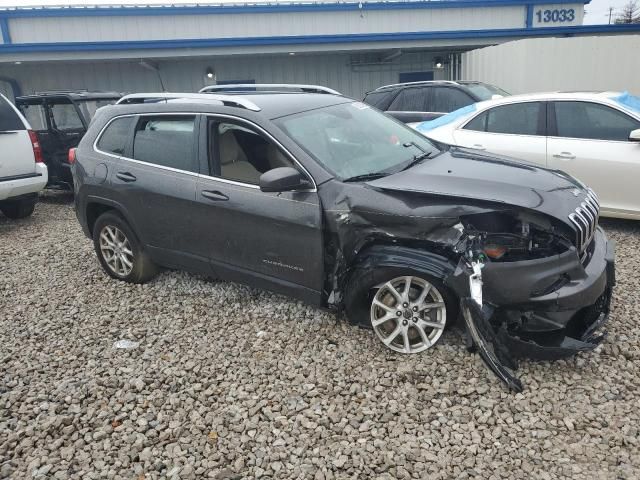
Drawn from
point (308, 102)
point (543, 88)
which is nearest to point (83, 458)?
point (308, 102)

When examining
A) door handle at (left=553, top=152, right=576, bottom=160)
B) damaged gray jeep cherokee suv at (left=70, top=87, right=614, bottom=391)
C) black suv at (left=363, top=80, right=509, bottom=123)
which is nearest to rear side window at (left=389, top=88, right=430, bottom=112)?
black suv at (left=363, top=80, right=509, bottom=123)

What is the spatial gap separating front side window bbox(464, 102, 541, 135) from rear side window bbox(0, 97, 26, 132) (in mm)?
6111

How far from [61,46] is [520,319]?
13045 mm

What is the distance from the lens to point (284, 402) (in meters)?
3.04

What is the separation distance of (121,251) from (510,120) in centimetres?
458

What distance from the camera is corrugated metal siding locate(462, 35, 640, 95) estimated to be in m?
10.9

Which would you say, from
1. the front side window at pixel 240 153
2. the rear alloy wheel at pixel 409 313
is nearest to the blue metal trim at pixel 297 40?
the front side window at pixel 240 153

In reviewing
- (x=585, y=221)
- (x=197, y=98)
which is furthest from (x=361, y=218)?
(x=197, y=98)

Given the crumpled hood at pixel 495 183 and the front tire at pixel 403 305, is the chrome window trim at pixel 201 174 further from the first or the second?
the front tire at pixel 403 305

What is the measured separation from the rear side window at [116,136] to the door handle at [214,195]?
1172mm

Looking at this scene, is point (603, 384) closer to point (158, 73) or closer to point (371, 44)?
point (371, 44)

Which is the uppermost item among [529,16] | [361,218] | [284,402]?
[529,16]

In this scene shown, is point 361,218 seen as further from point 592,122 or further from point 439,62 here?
point 439,62

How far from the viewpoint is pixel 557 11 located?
52.6 feet
